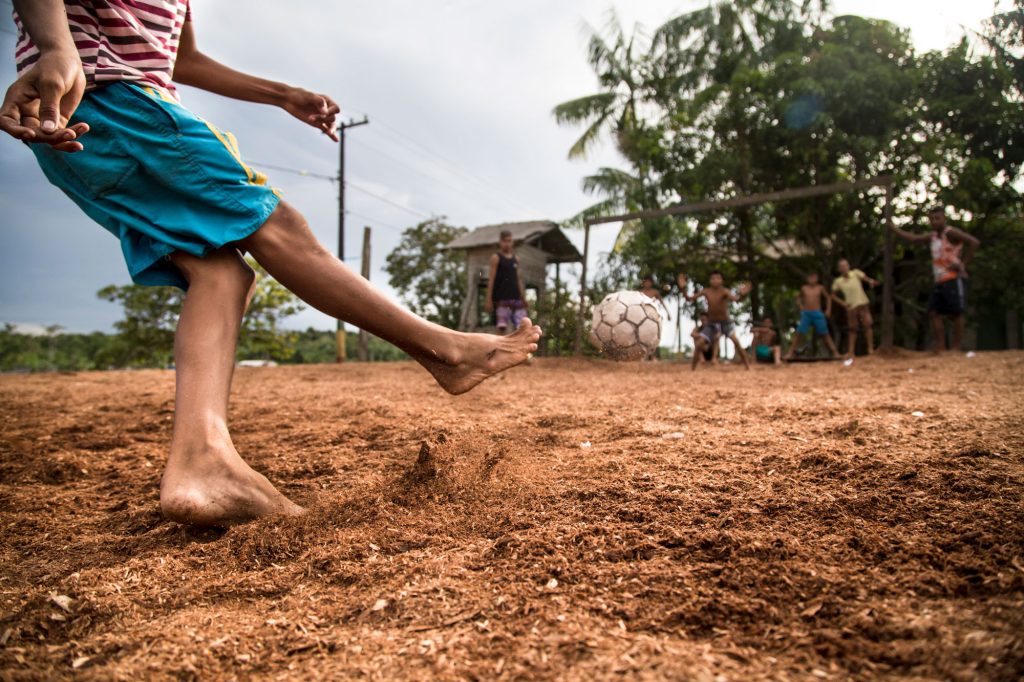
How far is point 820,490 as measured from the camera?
55.8 inches

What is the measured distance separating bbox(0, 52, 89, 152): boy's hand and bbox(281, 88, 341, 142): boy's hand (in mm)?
861

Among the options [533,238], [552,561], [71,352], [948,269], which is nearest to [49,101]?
[552,561]

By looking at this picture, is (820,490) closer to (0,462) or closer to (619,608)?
(619,608)

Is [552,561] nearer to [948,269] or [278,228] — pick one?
[278,228]

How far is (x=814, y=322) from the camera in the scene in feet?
32.0

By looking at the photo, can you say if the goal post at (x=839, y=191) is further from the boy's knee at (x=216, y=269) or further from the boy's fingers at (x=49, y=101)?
the boy's fingers at (x=49, y=101)

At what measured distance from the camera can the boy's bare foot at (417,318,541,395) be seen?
1690mm

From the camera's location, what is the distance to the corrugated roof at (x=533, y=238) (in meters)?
17.1

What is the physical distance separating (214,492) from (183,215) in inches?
26.6

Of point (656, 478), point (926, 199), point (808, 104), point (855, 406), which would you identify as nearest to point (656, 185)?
point (808, 104)

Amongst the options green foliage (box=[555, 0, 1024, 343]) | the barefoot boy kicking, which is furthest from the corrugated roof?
the barefoot boy kicking

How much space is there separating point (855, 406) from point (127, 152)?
9.69 ft

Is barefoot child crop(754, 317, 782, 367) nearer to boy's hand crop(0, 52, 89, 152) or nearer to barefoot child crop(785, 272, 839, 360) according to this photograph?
barefoot child crop(785, 272, 839, 360)

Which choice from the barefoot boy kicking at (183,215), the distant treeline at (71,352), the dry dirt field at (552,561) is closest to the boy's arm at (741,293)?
the dry dirt field at (552,561)
